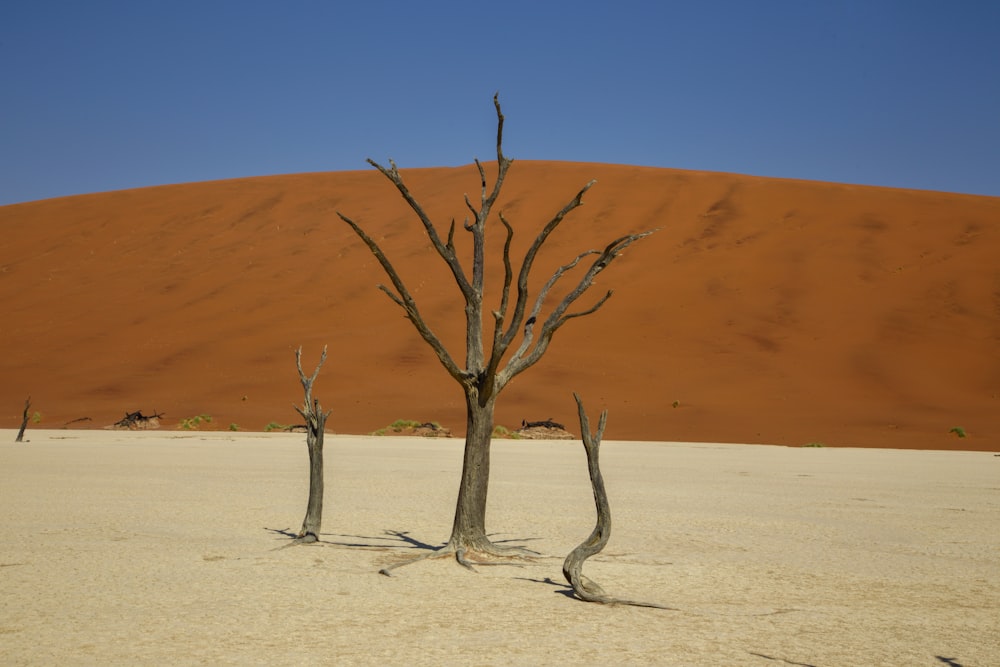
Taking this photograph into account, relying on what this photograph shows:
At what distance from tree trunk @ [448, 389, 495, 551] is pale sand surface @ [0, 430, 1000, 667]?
1.23ft

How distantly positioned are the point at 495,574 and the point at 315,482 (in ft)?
7.89

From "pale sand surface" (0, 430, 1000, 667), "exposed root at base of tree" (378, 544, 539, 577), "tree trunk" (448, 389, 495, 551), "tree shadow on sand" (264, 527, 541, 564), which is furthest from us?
"tree shadow on sand" (264, 527, 541, 564)

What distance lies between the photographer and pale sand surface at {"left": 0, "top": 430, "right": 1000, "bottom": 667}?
535 cm

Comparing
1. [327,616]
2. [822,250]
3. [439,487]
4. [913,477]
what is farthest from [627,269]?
[327,616]

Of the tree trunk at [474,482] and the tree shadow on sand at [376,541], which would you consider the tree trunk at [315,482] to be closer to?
the tree shadow on sand at [376,541]

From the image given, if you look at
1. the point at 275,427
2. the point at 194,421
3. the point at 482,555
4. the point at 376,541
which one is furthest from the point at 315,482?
the point at 194,421

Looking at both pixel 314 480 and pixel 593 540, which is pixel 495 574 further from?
pixel 314 480

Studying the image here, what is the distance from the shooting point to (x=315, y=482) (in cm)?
919

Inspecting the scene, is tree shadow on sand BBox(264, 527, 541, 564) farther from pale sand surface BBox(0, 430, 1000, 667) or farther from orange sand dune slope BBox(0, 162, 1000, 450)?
orange sand dune slope BBox(0, 162, 1000, 450)

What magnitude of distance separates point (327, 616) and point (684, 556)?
3.91 m

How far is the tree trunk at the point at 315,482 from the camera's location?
9070mm

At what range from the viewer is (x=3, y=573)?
7234 millimetres

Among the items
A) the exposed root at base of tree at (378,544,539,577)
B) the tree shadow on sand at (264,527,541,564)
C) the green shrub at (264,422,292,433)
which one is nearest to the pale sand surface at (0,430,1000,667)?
the tree shadow on sand at (264,527,541,564)

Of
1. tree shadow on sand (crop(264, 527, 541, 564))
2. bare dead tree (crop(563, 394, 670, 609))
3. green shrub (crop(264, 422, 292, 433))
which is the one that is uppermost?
green shrub (crop(264, 422, 292, 433))
